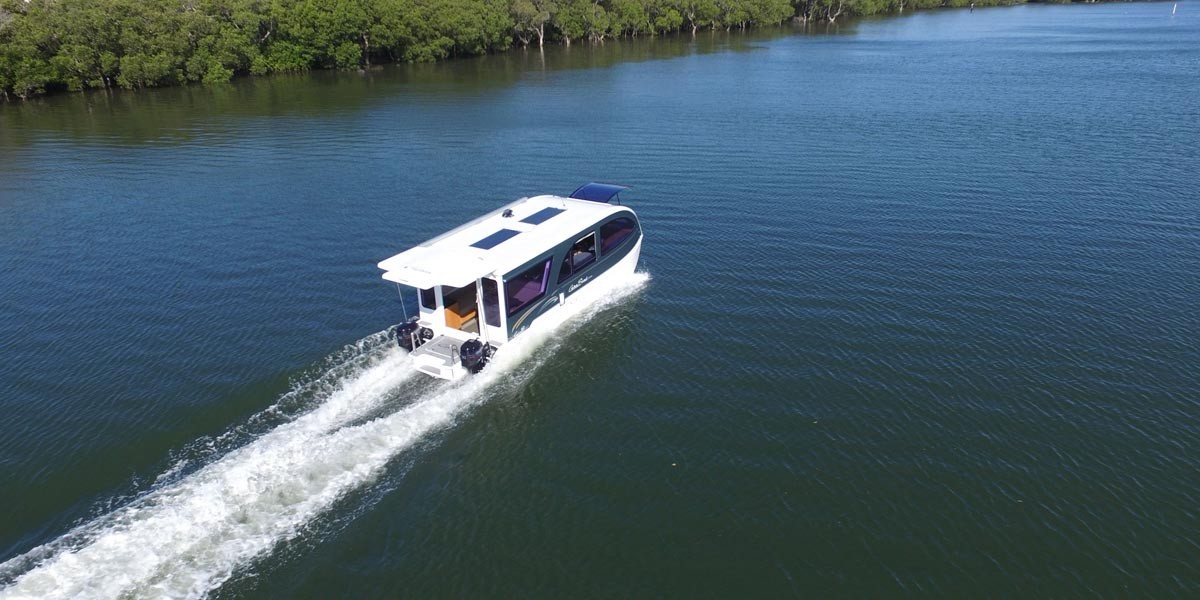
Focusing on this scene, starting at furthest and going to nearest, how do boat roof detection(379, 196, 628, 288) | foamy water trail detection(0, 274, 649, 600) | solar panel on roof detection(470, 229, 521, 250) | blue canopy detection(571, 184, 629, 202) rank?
blue canopy detection(571, 184, 629, 202) → solar panel on roof detection(470, 229, 521, 250) → boat roof detection(379, 196, 628, 288) → foamy water trail detection(0, 274, 649, 600)

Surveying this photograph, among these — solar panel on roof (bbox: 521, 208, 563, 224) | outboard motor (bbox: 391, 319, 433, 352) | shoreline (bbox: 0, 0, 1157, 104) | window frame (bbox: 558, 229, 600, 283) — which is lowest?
outboard motor (bbox: 391, 319, 433, 352)

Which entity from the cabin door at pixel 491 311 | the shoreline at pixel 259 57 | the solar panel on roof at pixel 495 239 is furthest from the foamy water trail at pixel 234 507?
the shoreline at pixel 259 57

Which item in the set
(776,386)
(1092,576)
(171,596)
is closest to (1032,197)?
(776,386)

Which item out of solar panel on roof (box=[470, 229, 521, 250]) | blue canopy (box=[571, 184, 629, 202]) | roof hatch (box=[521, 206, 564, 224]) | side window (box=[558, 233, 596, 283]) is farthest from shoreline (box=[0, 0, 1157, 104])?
side window (box=[558, 233, 596, 283])

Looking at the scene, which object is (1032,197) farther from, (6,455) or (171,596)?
(6,455)

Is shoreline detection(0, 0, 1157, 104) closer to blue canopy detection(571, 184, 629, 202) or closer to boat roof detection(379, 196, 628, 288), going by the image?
blue canopy detection(571, 184, 629, 202)

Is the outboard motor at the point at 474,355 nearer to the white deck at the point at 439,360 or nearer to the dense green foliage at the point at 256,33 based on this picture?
the white deck at the point at 439,360
